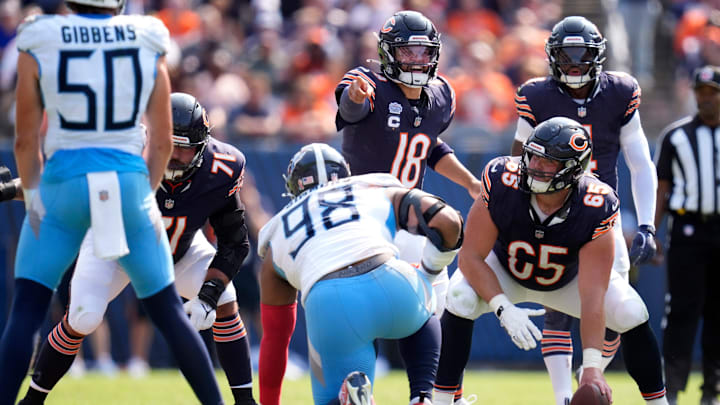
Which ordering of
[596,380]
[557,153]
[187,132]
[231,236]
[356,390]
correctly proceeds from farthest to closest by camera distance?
1. [231,236]
2. [187,132]
3. [557,153]
4. [596,380]
5. [356,390]

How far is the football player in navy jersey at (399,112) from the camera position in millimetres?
5965

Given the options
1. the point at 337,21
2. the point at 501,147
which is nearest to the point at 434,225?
the point at 501,147

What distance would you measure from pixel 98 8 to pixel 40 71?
39 cm

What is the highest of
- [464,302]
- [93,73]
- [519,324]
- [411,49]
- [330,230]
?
[93,73]

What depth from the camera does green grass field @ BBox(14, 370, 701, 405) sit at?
7.60m

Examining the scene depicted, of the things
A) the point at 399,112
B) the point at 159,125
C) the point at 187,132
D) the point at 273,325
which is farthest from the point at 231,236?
the point at 159,125

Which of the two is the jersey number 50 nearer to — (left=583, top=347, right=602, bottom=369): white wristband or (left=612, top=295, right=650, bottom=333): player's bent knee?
(left=583, top=347, right=602, bottom=369): white wristband

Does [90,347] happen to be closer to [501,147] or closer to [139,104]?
[501,147]

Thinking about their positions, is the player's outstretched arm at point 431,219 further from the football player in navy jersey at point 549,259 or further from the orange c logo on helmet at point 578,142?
the orange c logo on helmet at point 578,142

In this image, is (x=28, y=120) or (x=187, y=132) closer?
(x=28, y=120)

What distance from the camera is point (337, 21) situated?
13.2 metres

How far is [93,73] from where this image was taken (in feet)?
14.3

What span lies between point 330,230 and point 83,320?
169cm

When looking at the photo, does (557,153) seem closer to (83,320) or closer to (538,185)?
(538,185)
